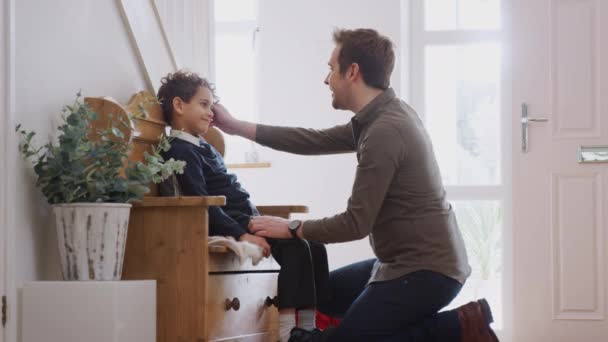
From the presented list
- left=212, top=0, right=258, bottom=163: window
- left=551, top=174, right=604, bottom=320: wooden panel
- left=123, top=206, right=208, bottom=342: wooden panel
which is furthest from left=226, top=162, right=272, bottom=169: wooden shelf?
left=123, top=206, right=208, bottom=342: wooden panel

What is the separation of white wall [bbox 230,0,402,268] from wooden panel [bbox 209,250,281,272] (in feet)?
6.44

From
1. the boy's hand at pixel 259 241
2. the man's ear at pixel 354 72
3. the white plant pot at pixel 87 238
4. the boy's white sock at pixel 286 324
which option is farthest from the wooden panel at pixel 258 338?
the man's ear at pixel 354 72

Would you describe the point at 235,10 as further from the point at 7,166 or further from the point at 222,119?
the point at 7,166

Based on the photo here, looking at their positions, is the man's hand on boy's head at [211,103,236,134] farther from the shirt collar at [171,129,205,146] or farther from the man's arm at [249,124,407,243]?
the man's arm at [249,124,407,243]

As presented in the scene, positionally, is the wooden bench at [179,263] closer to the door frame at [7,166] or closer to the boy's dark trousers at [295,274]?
the boy's dark trousers at [295,274]

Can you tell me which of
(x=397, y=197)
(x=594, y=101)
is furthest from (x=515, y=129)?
(x=397, y=197)

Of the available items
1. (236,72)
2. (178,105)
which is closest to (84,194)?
(178,105)

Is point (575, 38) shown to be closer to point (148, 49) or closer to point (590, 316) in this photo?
point (590, 316)

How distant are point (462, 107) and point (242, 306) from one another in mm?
2796

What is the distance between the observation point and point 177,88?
9.27 ft

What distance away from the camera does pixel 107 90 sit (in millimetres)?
2684

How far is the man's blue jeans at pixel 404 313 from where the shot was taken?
8.34 ft

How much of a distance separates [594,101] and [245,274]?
2455 millimetres

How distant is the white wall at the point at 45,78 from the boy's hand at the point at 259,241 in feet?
1.79
